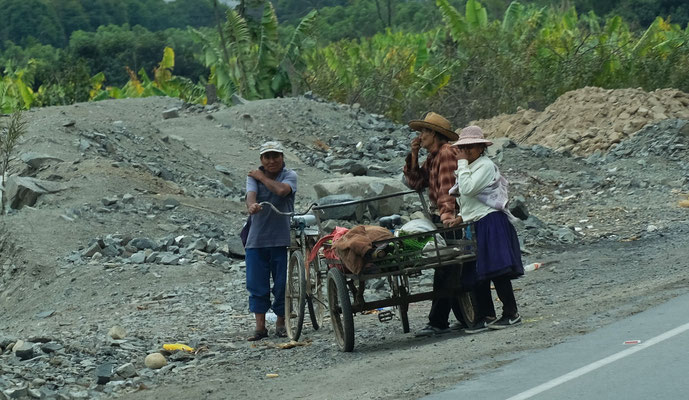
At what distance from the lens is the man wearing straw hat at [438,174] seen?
380 inches

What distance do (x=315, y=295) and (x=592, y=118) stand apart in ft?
69.8

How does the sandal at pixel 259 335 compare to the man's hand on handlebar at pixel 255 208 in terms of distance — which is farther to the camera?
the sandal at pixel 259 335

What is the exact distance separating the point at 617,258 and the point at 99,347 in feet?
24.2

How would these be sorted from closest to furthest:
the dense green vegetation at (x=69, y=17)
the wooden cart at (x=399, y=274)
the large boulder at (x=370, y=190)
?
the wooden cart at (x=399, y=274) < the large boulder at (x=370, y=190) < the dense green vegetation at (x=69, y=17)

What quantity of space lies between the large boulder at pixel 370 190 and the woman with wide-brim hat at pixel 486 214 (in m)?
9.21

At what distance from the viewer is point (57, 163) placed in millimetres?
21094

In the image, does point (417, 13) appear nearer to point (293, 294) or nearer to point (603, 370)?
point (293, 294)

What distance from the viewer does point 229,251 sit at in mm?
16594

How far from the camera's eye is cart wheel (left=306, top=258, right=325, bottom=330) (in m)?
10.6

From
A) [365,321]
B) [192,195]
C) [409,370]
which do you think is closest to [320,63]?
[192,195]

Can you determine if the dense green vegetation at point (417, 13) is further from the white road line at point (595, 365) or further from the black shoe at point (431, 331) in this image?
the white road line at point (595, 365)

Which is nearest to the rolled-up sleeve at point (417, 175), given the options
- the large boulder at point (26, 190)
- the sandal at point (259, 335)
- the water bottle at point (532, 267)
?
the sandal at point (259, 335)

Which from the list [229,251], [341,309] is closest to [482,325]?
[341,309]

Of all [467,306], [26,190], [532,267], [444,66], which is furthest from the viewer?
[444,66]
